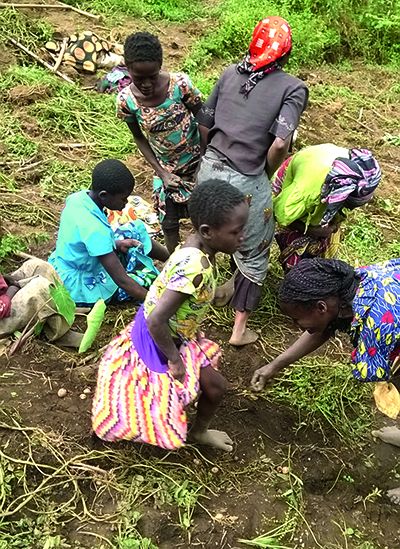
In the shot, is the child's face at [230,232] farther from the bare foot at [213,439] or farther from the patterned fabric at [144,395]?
the bare foot at [213,439]

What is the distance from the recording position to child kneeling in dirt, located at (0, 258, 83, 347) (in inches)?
129

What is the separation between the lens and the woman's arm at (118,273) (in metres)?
Answer: 3.34

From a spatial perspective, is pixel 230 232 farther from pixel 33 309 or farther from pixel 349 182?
pixel 33 309

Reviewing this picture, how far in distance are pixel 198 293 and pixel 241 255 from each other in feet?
3.76

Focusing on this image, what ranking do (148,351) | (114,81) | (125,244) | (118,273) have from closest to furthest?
(148,351) → (118,273) → (125,244) → (114,81)

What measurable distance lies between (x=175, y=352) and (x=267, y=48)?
1584 mm

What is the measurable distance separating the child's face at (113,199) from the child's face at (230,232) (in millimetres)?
949

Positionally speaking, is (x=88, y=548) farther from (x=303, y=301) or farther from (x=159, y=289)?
(x=303, y=301)

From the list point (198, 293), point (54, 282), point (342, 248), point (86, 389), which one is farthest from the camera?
point (342, 248)

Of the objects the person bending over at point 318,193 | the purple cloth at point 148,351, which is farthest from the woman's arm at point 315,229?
the purple cloth at point 148,351

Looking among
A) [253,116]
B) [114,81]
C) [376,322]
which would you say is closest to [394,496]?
[376,322]

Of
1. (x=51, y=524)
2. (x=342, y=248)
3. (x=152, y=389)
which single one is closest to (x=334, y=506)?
(x=152, y=389)

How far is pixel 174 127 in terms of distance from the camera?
3.67m

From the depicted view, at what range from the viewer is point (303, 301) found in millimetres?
2533
